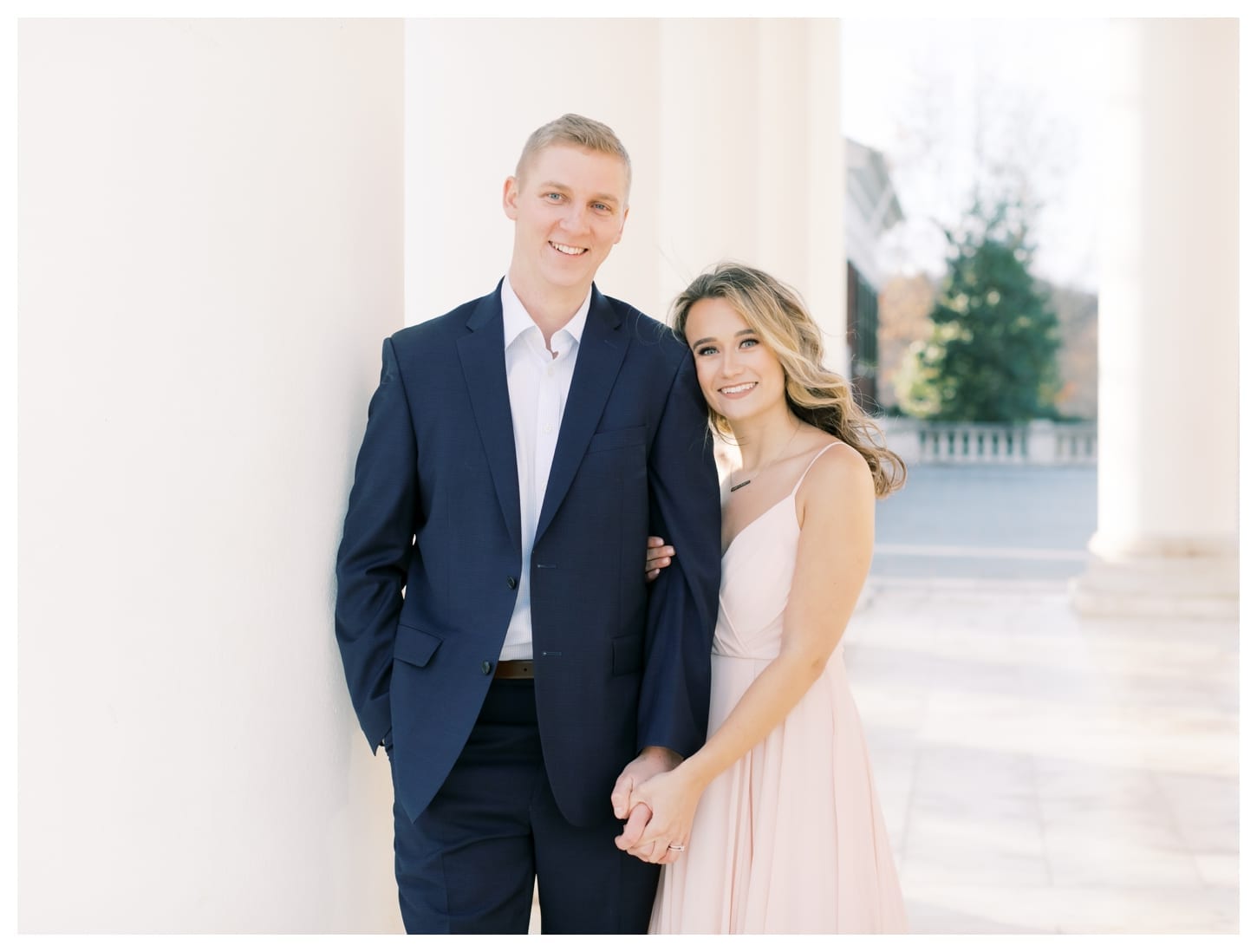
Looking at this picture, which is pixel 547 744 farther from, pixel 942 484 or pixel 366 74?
pixel 942 484

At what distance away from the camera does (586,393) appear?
87.4 inches

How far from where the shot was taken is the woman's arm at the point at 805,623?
2.21m

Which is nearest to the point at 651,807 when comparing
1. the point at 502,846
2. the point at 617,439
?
the point at 502,846

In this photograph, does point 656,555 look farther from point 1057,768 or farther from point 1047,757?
point 1047,757

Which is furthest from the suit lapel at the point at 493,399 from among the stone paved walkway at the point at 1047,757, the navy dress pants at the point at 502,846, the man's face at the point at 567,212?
the stone paved walkway at the point at 1047,757

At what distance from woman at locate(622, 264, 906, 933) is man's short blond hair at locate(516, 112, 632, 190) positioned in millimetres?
425

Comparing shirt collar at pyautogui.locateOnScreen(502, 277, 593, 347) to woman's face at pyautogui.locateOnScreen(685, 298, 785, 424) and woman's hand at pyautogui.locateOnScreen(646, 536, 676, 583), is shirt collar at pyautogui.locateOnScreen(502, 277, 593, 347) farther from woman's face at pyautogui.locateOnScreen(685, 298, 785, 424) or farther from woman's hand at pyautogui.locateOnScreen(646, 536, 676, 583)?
woman's hand at pyautogui.locateOnScreen(646, 536, 676, 583)

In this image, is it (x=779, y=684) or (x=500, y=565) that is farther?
(x=779, y=684)

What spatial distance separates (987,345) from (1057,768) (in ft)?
93.1

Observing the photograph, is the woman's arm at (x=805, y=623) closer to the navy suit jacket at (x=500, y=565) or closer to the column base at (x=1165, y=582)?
the navy suit jacket at (x=500, y=565)

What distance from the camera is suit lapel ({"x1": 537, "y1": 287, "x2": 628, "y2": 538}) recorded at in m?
2.16

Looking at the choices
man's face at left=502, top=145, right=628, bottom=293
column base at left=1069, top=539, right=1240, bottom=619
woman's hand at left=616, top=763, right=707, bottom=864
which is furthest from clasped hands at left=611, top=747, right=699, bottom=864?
column base at left=1069, top=539, right=1240, bottom=619

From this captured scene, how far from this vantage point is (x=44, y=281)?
1330 mm

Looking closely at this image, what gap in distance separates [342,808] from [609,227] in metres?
1.26
